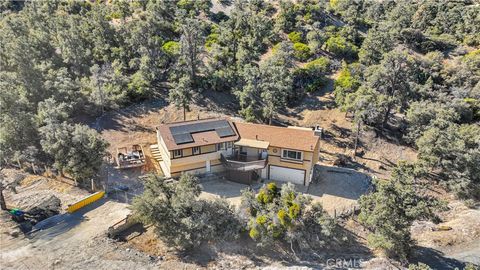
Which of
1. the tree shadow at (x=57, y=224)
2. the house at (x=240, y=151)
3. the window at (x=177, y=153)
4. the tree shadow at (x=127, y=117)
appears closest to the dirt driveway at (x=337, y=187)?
the house at (x=240, y=151)

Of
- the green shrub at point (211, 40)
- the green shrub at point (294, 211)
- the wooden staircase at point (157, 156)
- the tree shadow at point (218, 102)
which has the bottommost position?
the green shrub at point (294, 211)

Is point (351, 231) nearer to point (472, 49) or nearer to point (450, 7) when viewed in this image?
point (472, 49)

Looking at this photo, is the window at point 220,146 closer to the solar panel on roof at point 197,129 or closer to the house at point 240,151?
the house at point 240,151

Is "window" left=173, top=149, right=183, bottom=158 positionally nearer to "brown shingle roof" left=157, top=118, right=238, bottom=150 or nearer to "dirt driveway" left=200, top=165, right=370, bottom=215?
"brown shingle roof" left=157, top=118, right=238, bottom=150

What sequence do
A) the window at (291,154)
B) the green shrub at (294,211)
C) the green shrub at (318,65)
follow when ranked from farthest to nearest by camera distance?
the green shrub at (318,65), the window at (291,154), the green shrub at (294,211)

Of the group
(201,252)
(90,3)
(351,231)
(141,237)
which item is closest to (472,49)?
(351,231)

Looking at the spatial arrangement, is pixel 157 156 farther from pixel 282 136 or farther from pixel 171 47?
pixel 171 47
